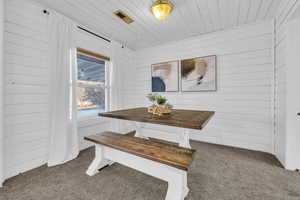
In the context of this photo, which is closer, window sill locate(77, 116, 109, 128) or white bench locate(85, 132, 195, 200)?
white bench locate(85, 132, 195, 200)

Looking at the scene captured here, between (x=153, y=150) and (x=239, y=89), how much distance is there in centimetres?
228

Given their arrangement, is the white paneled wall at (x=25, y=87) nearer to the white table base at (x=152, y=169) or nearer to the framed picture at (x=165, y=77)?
the white table base at (x=152, y=169)

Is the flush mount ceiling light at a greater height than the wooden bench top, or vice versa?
the flush mount ceiling light

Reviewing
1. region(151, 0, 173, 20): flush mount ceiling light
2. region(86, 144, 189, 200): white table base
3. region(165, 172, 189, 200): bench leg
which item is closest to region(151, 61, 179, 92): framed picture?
region(151, 0, 173, 20): flush mount ceiling light

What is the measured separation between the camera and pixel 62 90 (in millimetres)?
2006

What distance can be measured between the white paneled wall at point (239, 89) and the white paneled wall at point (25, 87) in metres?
2.74

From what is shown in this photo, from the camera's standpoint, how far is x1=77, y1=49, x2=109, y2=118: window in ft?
8.26

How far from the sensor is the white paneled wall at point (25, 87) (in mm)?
1583

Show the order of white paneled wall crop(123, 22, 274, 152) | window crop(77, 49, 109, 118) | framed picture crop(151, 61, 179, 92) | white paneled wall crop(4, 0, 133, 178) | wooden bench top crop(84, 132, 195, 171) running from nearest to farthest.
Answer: wooden bench top crop(84, 132, 195, 171), white paneled wall crop(4, 0, 133, 178), white paneled wall crop(123, 22, 274, 152), window crop(77, 49, 109, 118), framed picture crop(151, 61, 179, 92)

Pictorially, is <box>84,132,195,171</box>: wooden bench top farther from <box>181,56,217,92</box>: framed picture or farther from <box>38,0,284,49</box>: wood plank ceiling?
<box>38,0,284,49</box>: wood plank ceiling

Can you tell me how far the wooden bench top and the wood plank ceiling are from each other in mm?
2056

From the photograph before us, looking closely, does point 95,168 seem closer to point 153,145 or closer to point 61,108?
point 153,145

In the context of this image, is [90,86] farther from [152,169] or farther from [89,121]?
[152,169]

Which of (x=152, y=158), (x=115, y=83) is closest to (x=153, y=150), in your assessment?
(x=152, y=158)
